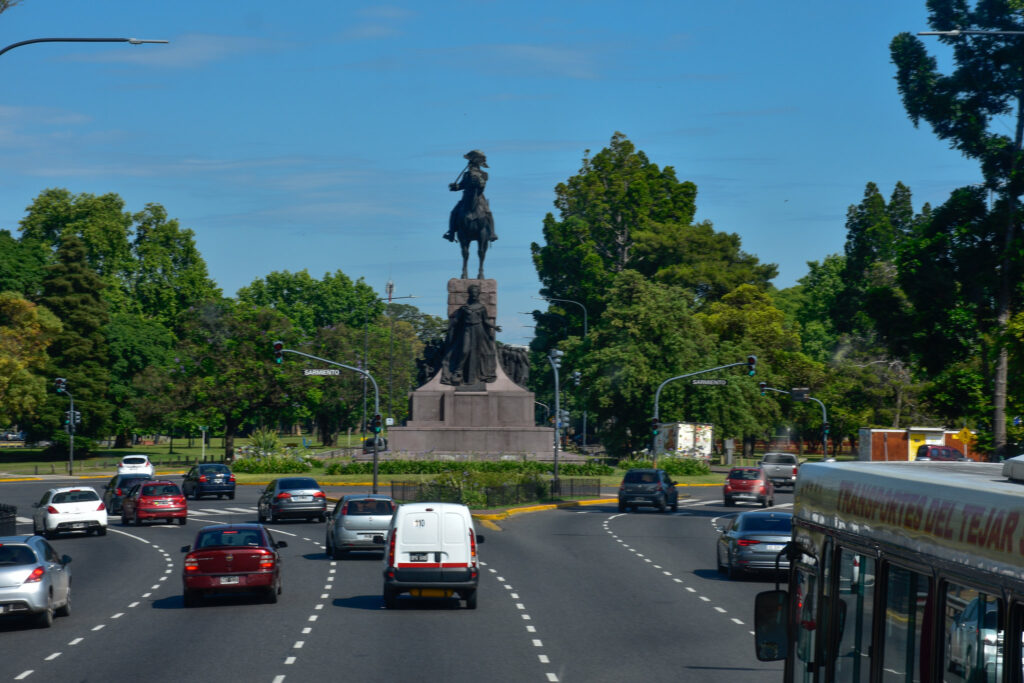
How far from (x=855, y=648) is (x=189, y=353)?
322 feet

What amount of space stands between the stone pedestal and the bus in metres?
64.6

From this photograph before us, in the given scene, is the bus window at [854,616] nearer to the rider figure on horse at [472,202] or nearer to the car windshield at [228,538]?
the car windshield at [228,538]

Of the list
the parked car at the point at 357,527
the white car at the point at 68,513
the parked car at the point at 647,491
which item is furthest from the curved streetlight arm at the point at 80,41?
the parked car at the point at 647,491

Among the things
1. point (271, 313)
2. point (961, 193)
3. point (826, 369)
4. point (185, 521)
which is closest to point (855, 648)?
point (185, 521)

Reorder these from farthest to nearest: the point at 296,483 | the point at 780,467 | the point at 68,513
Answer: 1. the point at 780,467
2. the point at 296,483
3. the point at 68,513

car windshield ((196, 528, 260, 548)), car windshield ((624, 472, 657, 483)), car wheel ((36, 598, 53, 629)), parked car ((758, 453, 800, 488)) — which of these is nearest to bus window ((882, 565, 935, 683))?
car wheel ((36, 598, 53, 629))

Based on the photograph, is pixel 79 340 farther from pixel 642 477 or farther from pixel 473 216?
pixel 642 477

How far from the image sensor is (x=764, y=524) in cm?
2791

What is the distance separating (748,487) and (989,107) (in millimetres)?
17120

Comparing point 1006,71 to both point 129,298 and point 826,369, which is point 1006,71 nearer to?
point 826,369

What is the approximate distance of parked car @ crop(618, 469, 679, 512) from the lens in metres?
51.2

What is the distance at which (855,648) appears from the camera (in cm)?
664

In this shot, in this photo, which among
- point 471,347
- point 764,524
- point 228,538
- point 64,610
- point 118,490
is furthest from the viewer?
point 471,347

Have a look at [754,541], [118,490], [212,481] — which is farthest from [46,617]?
[212,481]
